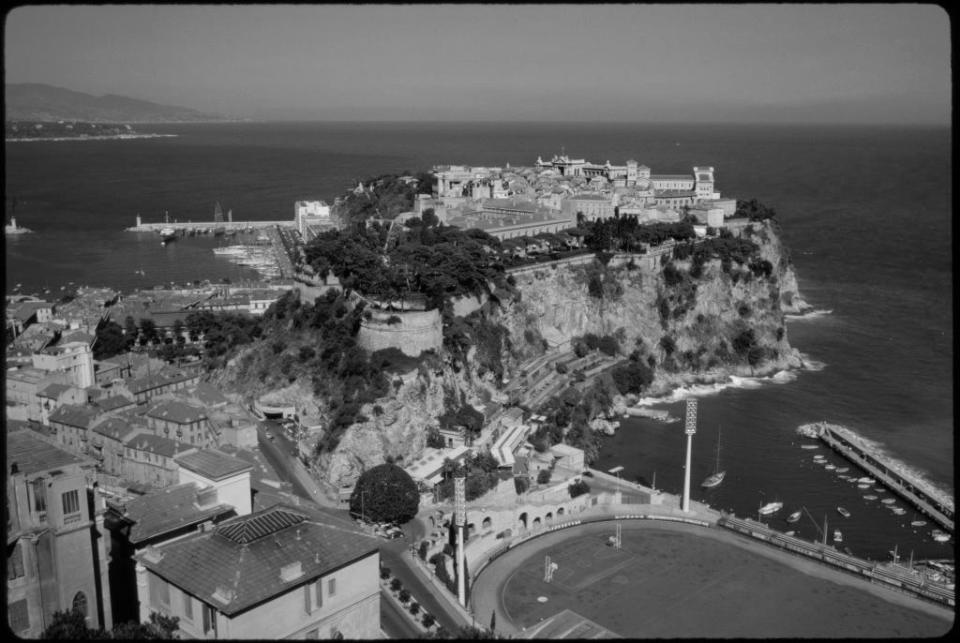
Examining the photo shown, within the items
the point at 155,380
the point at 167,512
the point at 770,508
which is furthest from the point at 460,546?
the point at 155,380

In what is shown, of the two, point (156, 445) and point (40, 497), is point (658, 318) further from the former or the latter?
point (40, 497)

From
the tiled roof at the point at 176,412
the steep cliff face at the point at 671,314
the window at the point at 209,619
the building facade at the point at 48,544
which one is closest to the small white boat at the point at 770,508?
the steep cliff face at the point at 671,314

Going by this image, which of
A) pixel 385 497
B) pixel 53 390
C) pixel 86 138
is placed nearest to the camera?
pixel 385 497

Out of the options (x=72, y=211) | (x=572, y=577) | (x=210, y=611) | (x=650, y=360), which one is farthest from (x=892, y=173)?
(x=210, y=611)

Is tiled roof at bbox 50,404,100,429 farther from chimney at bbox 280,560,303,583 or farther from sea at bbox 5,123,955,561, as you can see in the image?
chimney at bbox 280,560,303,583

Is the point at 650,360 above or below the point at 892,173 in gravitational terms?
below

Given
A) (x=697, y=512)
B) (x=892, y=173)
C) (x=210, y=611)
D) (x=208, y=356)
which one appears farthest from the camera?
(x=892, y=173)

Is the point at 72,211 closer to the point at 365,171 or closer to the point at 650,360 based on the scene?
the point at 365,171
